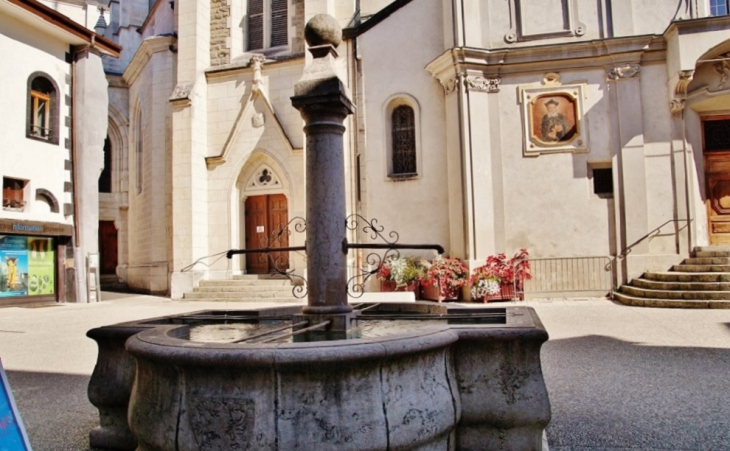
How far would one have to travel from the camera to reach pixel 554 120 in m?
15.4

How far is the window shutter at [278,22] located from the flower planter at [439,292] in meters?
9.52

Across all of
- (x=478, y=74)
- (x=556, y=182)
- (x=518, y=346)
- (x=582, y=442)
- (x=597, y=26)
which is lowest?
(x=582, y=442)

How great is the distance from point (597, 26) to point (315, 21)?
13226 mm

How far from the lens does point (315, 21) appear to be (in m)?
4.63

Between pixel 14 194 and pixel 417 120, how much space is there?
11294mm

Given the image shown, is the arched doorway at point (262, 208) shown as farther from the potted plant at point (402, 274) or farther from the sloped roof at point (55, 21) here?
the sloped roof at point (55, 21)

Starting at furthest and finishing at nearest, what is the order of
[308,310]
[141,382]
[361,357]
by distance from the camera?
[308,310]
[141,382]
[361,357]

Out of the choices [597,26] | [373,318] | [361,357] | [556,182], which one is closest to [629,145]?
[556,182]

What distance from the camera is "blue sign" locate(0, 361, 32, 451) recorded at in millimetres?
2728

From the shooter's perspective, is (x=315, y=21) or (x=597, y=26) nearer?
(x=315, y=21)

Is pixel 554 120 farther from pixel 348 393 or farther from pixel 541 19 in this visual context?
pixel 348 393

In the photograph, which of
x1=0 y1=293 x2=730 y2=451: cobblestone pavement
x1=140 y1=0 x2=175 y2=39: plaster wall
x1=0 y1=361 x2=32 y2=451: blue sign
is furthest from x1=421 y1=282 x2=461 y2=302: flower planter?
x1=140 y1=0 x2=175 y2=39: plaster wall

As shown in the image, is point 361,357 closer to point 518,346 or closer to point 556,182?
point 518,346

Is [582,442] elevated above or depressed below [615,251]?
below
